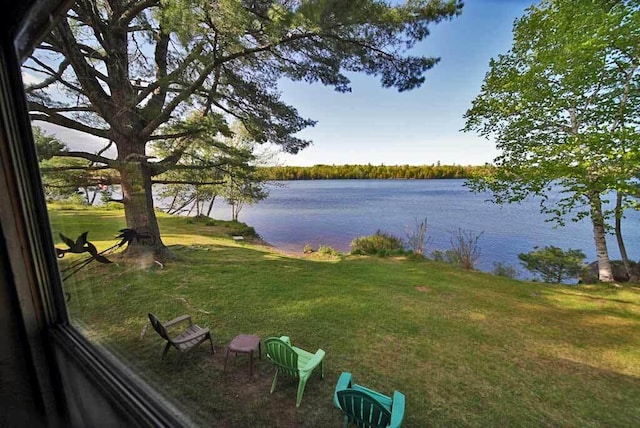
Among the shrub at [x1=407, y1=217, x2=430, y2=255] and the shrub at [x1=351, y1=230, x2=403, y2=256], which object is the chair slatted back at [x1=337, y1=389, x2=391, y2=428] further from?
the shrub at [x1=407, y1=217, x2=430, y2=255]

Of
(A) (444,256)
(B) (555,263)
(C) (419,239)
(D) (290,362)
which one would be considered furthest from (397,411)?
(B) (555,263)

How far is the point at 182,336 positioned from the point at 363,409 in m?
1.54

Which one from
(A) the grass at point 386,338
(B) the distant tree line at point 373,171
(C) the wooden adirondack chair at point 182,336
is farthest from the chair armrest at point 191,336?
(B) the distant tree line at point 373,171

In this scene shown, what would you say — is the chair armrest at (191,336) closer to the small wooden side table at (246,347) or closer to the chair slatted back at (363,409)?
the small wooden side table at (246,347)

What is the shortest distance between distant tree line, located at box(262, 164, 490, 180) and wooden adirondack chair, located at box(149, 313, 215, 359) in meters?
2.58

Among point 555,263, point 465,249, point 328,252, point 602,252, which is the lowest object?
point 555,263

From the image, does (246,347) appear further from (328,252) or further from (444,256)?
(444,256)

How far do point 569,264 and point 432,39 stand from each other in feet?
19.9

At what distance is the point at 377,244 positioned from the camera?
7395 mm

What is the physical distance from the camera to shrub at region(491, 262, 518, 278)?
18.5 ft

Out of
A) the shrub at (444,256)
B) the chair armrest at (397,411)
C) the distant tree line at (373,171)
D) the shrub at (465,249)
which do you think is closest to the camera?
the chair armrest at (397,411)

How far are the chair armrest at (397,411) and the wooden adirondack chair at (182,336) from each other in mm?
1477

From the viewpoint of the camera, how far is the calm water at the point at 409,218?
517cm

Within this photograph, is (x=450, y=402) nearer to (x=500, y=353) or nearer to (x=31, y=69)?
(x=500, y=353)
